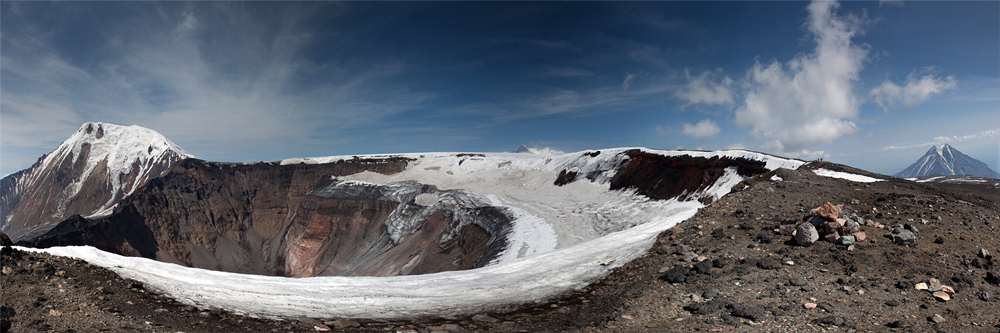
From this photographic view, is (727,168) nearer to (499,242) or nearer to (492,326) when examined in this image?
(499,242)

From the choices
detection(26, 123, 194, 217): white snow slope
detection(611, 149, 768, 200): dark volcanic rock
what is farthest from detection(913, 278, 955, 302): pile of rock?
detection(26, 123, 194, 217): white snow slope

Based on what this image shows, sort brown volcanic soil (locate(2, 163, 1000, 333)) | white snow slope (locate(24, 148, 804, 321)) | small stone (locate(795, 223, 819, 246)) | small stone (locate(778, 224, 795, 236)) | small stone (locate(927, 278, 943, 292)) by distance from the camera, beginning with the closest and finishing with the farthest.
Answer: brown volcanic soil (locate(2, 163, 1000, 333)), small stone (locate(927, 278, 943, 292)), white snow slope (locate(24, 148, 804, 321)), small stone (locate(795, 223, 819, 246)), small stone (locate(778, 224, 795, 236))

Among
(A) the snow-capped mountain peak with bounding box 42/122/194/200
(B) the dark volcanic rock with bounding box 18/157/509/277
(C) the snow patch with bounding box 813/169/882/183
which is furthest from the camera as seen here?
(A) the snow-capped mountain peak with bounding box 42/122/194/200

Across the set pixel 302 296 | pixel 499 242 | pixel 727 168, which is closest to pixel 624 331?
pixel 302 296

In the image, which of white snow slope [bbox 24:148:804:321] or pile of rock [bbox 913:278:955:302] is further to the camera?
white snow slope [bbox 24:148:804:321]

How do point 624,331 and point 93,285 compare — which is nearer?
point 624,331

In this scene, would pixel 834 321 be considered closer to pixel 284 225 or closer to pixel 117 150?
pixel 284 225

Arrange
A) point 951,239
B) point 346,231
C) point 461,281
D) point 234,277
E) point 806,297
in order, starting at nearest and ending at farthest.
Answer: point 806,297, point 951,239, point 234,277, point 461,281, point 346,231

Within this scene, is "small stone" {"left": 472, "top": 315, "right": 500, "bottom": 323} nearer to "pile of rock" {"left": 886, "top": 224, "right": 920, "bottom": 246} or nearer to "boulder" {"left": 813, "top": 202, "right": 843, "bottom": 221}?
"boulder" {"left": 813, "top": 202, "right": 843, "bottom": 221}
